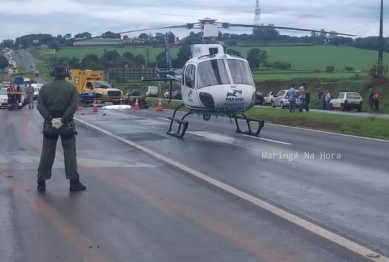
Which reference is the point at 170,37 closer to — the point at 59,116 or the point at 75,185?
the point at 59,116

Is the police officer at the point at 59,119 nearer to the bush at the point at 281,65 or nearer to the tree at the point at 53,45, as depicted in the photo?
the tree at the point at 53,45

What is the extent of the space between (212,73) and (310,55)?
280 feet

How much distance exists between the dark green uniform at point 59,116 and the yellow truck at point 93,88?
41.7 meters

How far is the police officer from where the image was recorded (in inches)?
456

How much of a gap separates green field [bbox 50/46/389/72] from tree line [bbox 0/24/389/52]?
6.14 feet

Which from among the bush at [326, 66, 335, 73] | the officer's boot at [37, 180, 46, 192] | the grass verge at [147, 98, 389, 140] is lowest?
the grass verge at [147, 98, 389, 140]

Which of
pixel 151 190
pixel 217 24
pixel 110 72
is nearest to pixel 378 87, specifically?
pixel 110 72

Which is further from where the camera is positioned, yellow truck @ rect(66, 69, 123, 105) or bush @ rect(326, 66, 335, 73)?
bush @ rect(326, 66, 335, 73)

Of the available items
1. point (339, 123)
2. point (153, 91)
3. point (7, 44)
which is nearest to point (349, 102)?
point (339, 123)

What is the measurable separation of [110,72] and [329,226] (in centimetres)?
6773

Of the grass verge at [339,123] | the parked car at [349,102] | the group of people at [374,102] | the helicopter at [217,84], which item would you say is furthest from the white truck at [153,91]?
the helicopter at [217,84]

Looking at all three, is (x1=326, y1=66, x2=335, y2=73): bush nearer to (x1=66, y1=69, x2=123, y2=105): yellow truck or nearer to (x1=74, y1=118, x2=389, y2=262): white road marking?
(x1=66, y1=69, x2=123, y2=105): yellow truck

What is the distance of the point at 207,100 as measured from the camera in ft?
70.6

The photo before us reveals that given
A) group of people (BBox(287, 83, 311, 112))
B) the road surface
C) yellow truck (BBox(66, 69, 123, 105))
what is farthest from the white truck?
the road surface
